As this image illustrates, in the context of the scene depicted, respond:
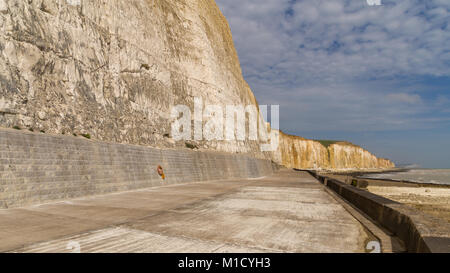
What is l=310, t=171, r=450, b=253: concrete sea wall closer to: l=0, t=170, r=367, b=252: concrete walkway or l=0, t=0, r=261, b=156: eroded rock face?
l=0, t=170, r=367, b=252: concrete walkway

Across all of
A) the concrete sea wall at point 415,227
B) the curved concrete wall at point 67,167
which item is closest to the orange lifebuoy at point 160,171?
the curved concrete wall at point 67,167

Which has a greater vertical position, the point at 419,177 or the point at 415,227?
the point at 415,227

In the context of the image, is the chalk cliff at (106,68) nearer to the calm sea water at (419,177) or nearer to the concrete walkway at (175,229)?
the concrete walkway at (175,229)

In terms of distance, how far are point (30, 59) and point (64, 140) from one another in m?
4.15

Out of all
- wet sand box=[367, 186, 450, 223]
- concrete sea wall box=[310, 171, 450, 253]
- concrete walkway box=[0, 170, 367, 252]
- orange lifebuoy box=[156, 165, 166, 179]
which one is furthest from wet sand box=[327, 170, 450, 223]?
orange lifebuoy box=[156, 165, 166, 179]

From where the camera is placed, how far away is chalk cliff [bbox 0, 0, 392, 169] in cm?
1045

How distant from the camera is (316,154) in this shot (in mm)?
116375

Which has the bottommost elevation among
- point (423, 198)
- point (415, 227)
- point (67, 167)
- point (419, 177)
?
point (419, 177)

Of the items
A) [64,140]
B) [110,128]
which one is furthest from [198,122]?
[64,140]

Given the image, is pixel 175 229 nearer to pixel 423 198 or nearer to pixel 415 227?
pixel 415 227

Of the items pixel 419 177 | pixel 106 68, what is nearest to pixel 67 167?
pixel 106 68

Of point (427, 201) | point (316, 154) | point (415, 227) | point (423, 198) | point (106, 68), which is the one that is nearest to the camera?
point (415, 227)

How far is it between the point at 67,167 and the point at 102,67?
7.88m

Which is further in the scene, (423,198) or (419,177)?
(419,177)
